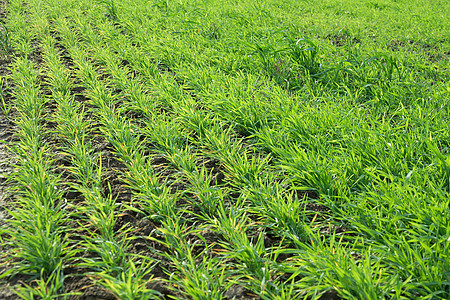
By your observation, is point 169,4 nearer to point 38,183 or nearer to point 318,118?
point 318,118

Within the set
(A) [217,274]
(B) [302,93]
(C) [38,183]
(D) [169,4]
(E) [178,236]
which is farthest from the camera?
(D) [169,4]

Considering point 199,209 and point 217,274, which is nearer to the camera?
point 217,274

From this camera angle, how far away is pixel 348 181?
207cm

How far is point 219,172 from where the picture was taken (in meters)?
2.32

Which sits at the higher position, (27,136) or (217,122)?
(27,136)

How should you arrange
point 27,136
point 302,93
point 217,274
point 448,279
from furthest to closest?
point 302,93 → point 27,136 → point 217,274 → point 448,279

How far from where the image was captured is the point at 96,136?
103 inches

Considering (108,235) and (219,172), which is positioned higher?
(108,235)

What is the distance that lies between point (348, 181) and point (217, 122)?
1.15 meters

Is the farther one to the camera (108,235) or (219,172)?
(219,172)

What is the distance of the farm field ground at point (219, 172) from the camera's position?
1.55 m

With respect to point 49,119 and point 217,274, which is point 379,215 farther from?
point 49,119

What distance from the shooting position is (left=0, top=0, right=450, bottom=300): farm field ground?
1547mm

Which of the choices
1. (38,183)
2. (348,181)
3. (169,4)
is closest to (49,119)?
(38,183)
